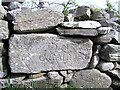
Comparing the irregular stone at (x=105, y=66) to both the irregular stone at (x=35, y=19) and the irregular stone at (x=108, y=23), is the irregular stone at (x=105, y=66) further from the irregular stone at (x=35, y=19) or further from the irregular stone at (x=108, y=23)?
the irregular stone at (x=35, y=19)

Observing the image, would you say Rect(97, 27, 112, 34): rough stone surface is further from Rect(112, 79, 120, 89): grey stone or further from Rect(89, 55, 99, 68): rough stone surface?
Rect(112, 79, 120, 89): grey stone

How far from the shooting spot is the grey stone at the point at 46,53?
2.79 meters

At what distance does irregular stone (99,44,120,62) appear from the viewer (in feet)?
9.86

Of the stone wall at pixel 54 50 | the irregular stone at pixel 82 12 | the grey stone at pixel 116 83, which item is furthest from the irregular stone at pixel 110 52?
the irregular stone at pixel 82 12

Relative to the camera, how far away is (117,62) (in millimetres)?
3127

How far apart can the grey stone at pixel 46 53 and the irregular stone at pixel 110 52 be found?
0.61 feet

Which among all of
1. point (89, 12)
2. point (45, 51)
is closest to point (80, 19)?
point (89, 12)

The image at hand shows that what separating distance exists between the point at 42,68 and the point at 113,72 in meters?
0.86

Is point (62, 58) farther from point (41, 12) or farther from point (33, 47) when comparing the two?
point (41, 12)

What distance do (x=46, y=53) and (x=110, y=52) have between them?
0.76 metres

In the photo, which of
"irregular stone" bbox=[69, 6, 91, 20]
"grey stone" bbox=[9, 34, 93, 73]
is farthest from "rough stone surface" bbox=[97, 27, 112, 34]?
"irregular stone" bbox=[69, 6, 91, 20]

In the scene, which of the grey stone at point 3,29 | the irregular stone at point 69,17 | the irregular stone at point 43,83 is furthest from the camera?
the irregular stone at point 69,17

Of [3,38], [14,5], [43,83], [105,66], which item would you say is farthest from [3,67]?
[105,66]

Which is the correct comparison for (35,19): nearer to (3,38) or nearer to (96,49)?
(3,38)
